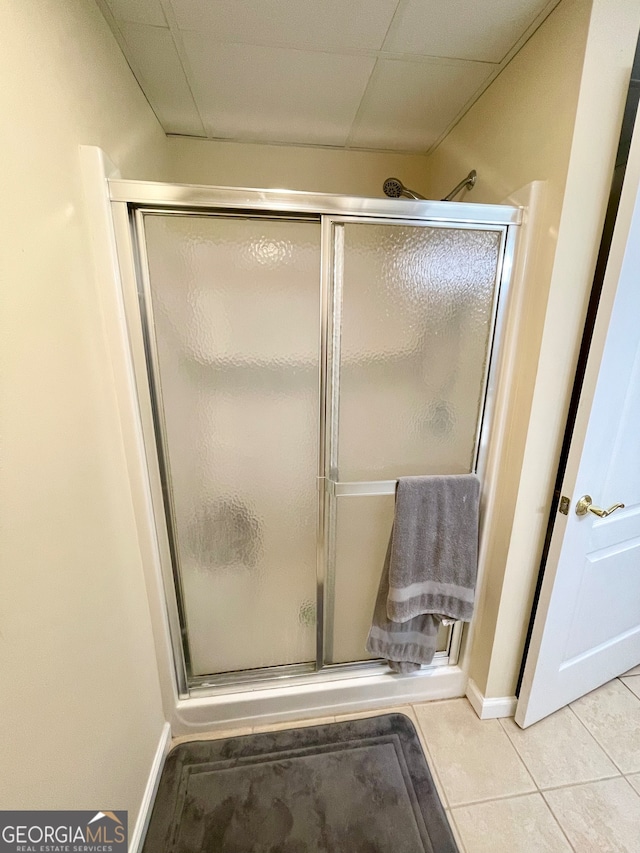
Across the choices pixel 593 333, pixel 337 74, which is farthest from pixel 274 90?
pixel 593 333

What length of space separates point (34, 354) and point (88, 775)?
0.96m

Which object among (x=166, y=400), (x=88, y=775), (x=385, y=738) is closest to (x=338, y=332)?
(x=166, y=400)

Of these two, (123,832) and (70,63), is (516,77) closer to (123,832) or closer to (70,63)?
(70,63)

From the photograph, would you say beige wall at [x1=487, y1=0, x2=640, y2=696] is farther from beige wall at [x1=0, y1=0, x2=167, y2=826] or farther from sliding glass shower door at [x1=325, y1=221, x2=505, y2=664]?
beige wall at [x1=0, y1=0, x2=167, y2=826]

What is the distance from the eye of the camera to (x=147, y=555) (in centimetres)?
121

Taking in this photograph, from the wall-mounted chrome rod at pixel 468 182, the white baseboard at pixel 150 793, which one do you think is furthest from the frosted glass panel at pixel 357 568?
the wall-mounted chrome rod at pixel 468 182

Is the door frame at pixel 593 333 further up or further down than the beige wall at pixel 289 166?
further down

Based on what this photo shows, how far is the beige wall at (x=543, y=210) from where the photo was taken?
36.6 inches

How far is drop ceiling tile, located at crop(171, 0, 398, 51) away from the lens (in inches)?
37.3

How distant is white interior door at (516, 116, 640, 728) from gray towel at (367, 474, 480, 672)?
0.87ft

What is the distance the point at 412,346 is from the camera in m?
1.22

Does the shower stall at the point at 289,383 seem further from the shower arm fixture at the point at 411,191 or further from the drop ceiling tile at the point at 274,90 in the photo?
the drop ceiling tile at the point at 274,90

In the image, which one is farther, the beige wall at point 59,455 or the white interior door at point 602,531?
the white interior door at point 602,531

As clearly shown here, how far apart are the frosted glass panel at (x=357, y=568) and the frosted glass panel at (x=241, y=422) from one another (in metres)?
0.11
